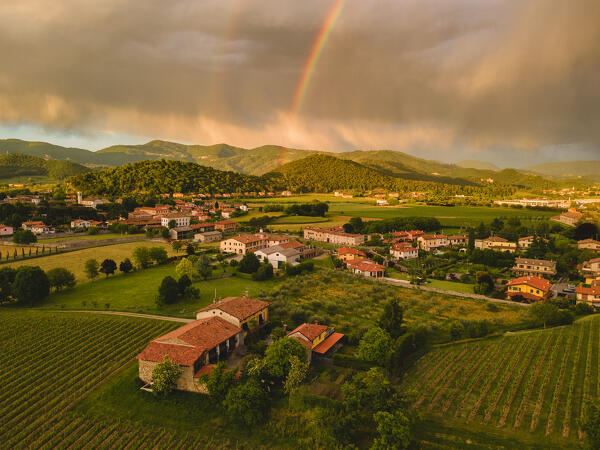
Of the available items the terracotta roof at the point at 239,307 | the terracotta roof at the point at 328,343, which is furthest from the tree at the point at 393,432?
the terracotta roof at the point at 239,307

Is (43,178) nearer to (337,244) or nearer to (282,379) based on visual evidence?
(337,244)

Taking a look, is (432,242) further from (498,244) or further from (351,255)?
(351,255)

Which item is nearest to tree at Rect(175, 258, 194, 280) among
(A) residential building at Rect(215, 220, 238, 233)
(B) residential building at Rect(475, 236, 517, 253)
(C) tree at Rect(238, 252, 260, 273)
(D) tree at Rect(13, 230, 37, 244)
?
(C) tree at Rect(238, 252, 260, 273)

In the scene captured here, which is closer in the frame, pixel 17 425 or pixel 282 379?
pixel 17 425

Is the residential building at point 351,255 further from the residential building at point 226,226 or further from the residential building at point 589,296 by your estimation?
the residential building at point 226,226

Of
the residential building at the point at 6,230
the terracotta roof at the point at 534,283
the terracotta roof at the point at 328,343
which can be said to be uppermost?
the residential building at the point at 6,230

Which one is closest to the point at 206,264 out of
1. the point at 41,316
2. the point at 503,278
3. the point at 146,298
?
the point at 146,298

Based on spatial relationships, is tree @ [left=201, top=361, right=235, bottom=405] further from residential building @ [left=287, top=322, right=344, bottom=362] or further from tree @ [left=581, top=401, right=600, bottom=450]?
tree @ [left=581, top=401, right=600, bottom=450]
